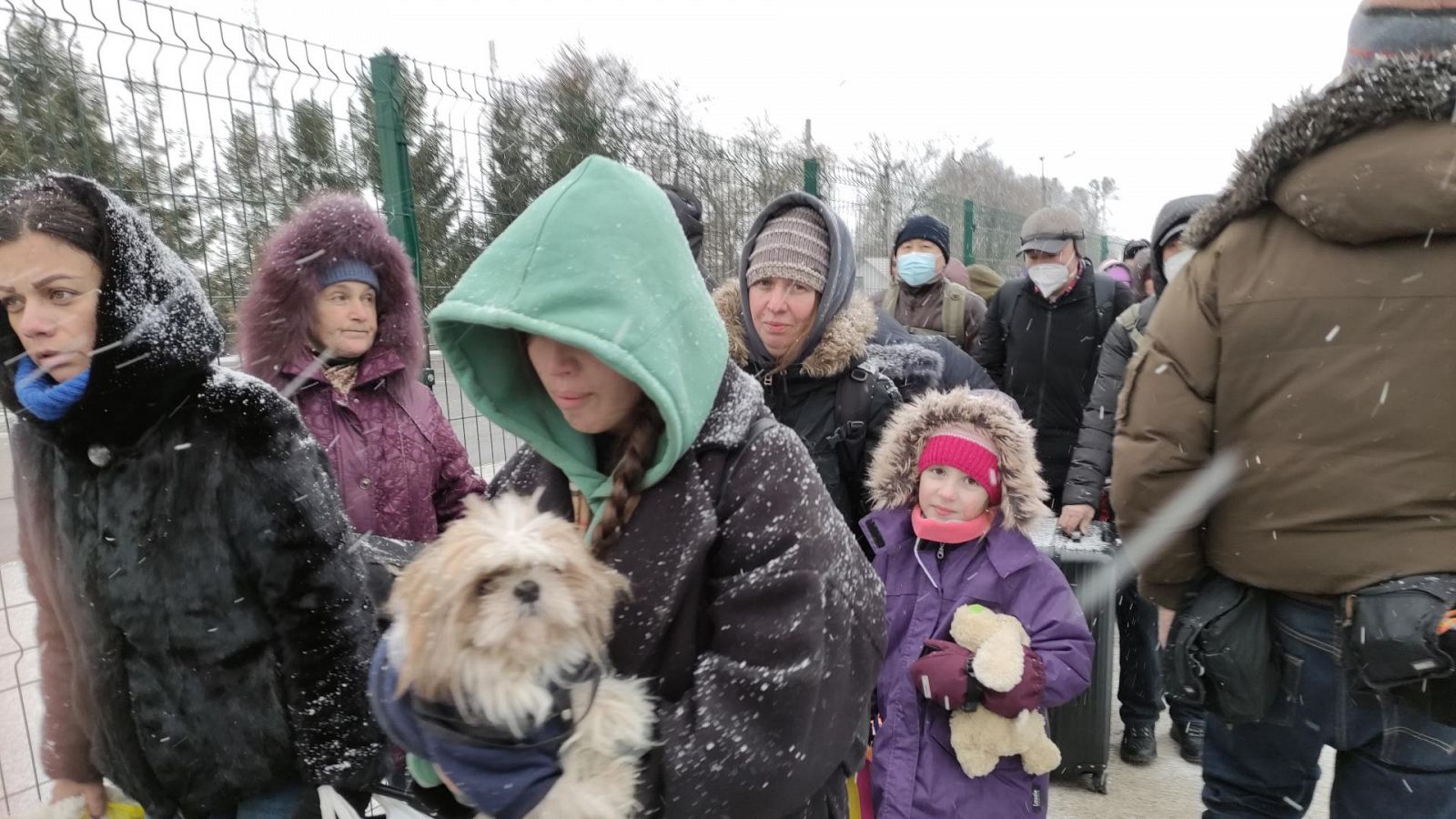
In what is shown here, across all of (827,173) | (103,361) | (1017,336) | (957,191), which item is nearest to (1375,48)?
(1017,336)

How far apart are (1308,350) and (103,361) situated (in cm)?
266

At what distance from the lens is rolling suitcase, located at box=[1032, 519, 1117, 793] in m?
3.32

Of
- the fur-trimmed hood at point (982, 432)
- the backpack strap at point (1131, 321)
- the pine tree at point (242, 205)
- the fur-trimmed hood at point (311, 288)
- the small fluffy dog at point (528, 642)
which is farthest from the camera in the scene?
the backpack strap at point (1131, 321)

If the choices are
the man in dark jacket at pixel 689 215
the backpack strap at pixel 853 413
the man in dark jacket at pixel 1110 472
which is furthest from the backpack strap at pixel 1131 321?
the man in dark jacket at pixel 689 215

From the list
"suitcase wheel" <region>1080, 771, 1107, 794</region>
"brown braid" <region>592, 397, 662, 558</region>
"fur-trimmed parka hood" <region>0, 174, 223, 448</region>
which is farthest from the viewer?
"suitcase wheel" <region>1080, 771, 1107, 794</region>

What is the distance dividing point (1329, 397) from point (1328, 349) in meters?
0.11

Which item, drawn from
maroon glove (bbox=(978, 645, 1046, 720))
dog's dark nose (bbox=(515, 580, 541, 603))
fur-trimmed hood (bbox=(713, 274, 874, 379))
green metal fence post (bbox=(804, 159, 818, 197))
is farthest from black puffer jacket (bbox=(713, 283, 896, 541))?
green metal fence post (bbox=(804, 159, 818, 197))

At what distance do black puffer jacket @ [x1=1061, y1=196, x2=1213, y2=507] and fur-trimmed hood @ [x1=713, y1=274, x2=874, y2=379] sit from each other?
1.11 metres

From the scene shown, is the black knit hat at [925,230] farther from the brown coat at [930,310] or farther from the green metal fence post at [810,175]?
the green metal fence post at [810,175]

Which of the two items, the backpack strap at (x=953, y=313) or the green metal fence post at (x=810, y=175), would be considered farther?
the green metal fence post at (x=810, y=175)

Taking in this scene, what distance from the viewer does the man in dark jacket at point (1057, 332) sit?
445cm

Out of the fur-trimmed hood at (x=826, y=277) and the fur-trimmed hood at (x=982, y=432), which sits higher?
the fur-trimmed hood at (x=826, y=277)

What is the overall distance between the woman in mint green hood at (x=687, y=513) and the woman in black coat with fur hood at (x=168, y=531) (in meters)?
0.83

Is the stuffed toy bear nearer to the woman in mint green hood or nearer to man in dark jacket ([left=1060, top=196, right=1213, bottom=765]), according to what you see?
the woman in mint green hood
